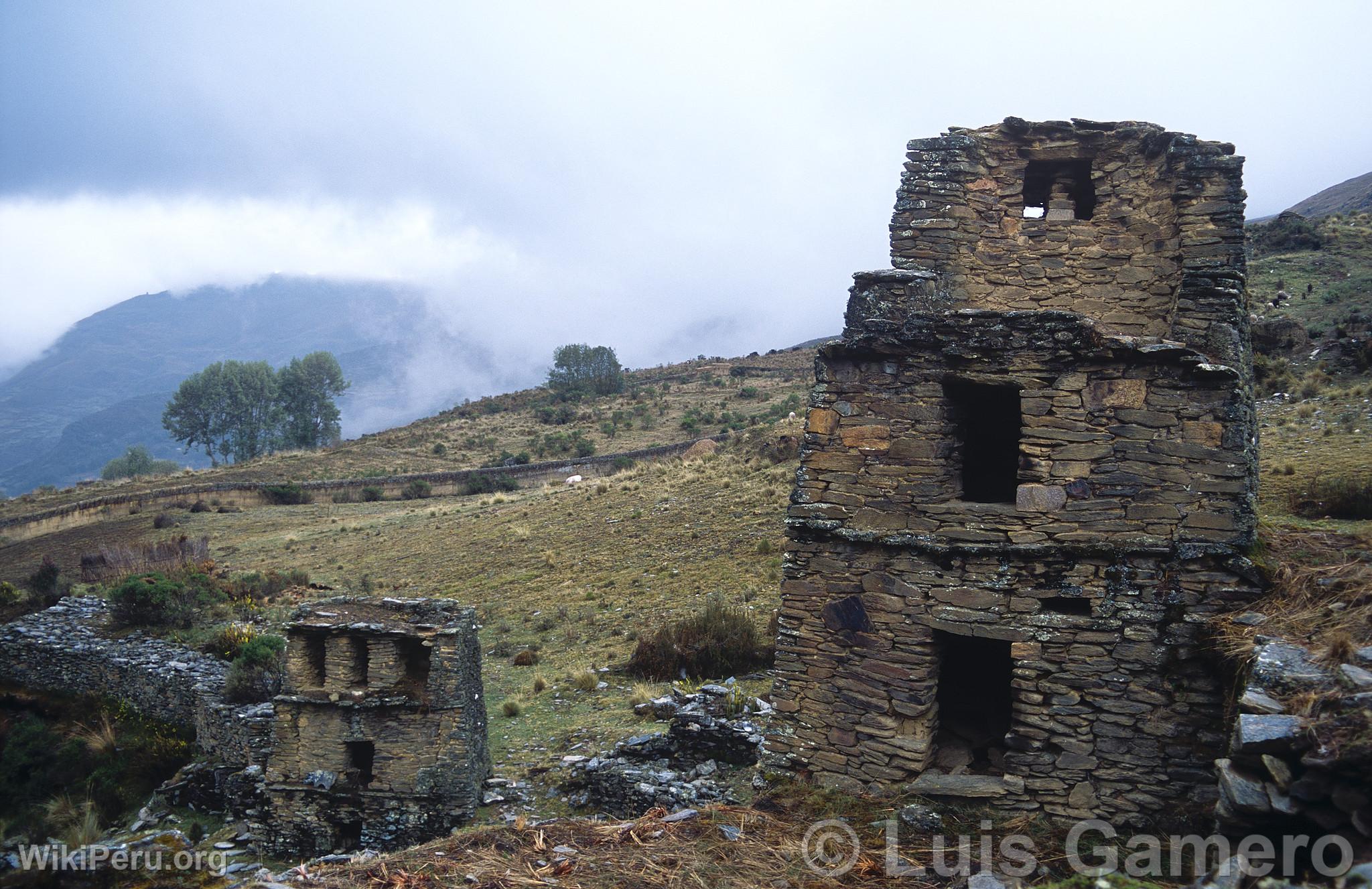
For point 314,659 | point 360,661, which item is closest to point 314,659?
point 314,659

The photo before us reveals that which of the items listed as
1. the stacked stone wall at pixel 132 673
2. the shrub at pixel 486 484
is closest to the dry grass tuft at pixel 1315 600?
the stacked stone wall at pixel 132 673

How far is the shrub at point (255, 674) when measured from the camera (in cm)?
1441

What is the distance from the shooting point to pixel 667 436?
140 feet

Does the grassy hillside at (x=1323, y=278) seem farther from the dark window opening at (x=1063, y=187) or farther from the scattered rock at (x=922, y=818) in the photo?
the scattered rock at (x=922, y=818)

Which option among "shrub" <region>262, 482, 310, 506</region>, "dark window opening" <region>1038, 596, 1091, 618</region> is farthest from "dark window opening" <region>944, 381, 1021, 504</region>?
"shrub" <region>262, 482, 310, 506</region>

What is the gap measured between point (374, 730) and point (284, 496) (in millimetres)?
30294

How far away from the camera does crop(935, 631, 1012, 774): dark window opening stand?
272 inches

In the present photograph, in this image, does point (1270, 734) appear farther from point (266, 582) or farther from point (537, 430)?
point (537, 430)

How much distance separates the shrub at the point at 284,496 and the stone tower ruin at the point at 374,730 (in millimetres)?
29145

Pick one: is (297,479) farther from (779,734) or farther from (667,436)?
(779,734)

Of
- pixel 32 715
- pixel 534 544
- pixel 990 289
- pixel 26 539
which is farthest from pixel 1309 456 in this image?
pixel 26 539

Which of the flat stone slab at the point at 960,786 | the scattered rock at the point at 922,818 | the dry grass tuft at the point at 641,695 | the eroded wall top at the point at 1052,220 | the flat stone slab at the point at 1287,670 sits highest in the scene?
the eroded wall top at the point at 1052,220

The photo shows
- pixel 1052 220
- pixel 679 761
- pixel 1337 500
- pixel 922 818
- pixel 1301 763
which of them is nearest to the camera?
pixel 1301 763

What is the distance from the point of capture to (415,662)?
10938mm
